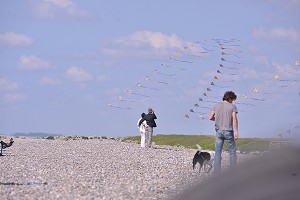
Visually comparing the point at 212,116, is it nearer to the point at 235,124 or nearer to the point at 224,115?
the point at 224,115

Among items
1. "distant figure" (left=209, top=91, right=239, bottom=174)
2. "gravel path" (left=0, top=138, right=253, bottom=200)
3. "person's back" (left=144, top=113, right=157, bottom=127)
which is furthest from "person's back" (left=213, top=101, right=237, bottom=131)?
"person's back" (left=144, top=113, right=157, bottom=127)

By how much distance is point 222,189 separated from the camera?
68.8 inches

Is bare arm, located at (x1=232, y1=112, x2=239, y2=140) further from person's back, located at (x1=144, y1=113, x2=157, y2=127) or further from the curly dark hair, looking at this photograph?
person's back, located at (x1=144, y1=113, x2=157, y2=127)

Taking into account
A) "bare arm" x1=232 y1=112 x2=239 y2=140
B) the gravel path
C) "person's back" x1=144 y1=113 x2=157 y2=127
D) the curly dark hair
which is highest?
"person's back" x1=144 y1=113 x2=157 y2=127

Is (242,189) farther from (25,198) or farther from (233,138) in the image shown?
(233,138)

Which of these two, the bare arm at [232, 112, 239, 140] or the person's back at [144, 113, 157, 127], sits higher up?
the person's back at [144, 113, 157, 127]

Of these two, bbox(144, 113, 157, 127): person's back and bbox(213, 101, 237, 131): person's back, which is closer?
bbox(213, 101, 237, 131): person's back

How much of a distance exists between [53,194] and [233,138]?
517 centimetres

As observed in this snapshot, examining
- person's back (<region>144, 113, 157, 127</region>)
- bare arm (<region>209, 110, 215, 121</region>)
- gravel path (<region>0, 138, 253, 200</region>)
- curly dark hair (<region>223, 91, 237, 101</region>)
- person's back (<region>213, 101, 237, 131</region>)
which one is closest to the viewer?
gravel path (<region>0, 138, 253, 200</region>)

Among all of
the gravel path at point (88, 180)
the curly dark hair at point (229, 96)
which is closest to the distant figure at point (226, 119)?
the curly dark hair at point (229, 96)

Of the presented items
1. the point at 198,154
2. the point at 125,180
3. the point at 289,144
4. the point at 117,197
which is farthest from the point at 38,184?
the point at 289,144

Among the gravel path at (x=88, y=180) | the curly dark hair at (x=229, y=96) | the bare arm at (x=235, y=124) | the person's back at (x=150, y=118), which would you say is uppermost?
the person's back at (x=150, y=118)

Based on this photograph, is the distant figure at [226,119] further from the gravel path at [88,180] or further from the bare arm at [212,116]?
the gravel path at [88,180]

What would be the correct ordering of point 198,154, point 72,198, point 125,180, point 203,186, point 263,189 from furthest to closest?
point 198,154 < point 125,180 < point 72,198 < point 203,186 < point 263,189
